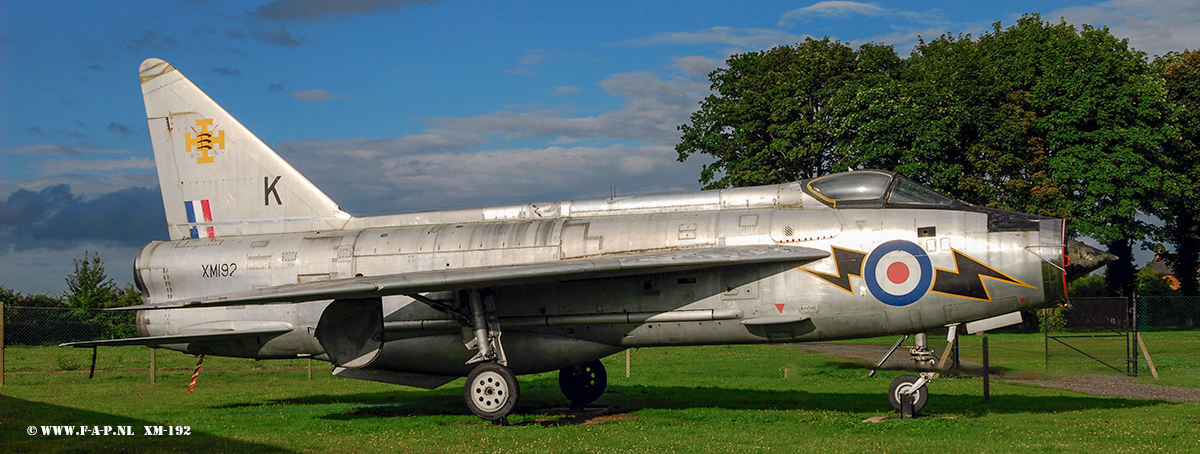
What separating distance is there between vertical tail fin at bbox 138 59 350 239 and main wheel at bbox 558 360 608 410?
206 inches

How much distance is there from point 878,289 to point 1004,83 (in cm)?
3020

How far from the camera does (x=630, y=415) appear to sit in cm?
1474

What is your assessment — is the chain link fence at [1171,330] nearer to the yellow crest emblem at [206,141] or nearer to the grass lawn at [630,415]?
the grass lawn at [630,415]

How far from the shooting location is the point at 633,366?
25828mm

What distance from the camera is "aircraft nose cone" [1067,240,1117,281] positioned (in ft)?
40.5

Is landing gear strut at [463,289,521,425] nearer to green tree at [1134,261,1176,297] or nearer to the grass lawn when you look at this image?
the grass lawn

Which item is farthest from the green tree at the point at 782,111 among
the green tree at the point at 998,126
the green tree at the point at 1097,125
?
the green tree at the point at 1097,125

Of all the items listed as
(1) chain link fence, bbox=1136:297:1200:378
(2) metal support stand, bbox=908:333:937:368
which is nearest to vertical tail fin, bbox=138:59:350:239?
(2) metal support stand, bbox=908:333:937:368

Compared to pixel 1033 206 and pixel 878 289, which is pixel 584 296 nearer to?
pixel 878 289

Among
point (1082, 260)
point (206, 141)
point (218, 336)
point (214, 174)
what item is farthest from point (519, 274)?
point (206, 141)

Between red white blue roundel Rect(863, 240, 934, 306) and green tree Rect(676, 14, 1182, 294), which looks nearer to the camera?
red white blue roundel Rect(863, 240, 934, 306)

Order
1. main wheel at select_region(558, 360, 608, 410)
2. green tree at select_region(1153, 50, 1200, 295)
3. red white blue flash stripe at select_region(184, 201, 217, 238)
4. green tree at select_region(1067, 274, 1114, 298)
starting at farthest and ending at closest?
green tree at select_region(1067, 274, 1114, 298) < green tree at select_region(1153, 50, 1200, 295) < red white blue flash stripe at select_region(184, 201, 217, 238) < main wheel at select_region(558, 360, 608, 410)

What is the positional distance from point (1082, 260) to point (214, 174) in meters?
15.4

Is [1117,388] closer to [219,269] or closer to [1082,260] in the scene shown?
[1082,260]
